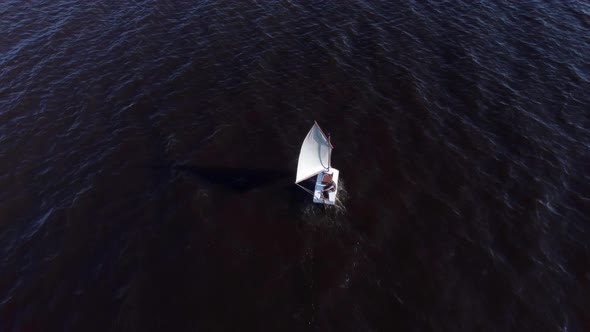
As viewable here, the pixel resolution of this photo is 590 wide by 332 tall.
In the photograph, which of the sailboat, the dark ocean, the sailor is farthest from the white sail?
the dark ocean

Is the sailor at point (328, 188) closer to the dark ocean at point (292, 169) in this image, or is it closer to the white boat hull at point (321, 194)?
the white boat hull at point (321, 194)

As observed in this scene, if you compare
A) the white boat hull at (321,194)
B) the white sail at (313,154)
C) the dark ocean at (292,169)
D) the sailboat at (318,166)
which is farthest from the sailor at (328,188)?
the white sail at (313,154)

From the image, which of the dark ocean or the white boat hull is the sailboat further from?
the dark ocean

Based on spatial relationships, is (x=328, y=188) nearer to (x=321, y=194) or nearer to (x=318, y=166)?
(x=321, y=194)

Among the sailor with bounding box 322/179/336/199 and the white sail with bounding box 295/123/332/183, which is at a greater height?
the white sail with bounding box 295/123/332/183

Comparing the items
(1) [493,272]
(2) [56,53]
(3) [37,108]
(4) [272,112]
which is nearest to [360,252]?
(1) [493,272]

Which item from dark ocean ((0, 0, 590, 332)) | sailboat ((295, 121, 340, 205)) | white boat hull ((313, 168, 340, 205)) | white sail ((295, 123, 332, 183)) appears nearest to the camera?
dark ocean ((0, 0, 590, 332))

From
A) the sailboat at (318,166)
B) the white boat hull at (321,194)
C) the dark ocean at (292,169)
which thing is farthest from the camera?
the sailboat at (318,166)

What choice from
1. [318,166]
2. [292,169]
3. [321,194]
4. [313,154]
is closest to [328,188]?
[321,194]
